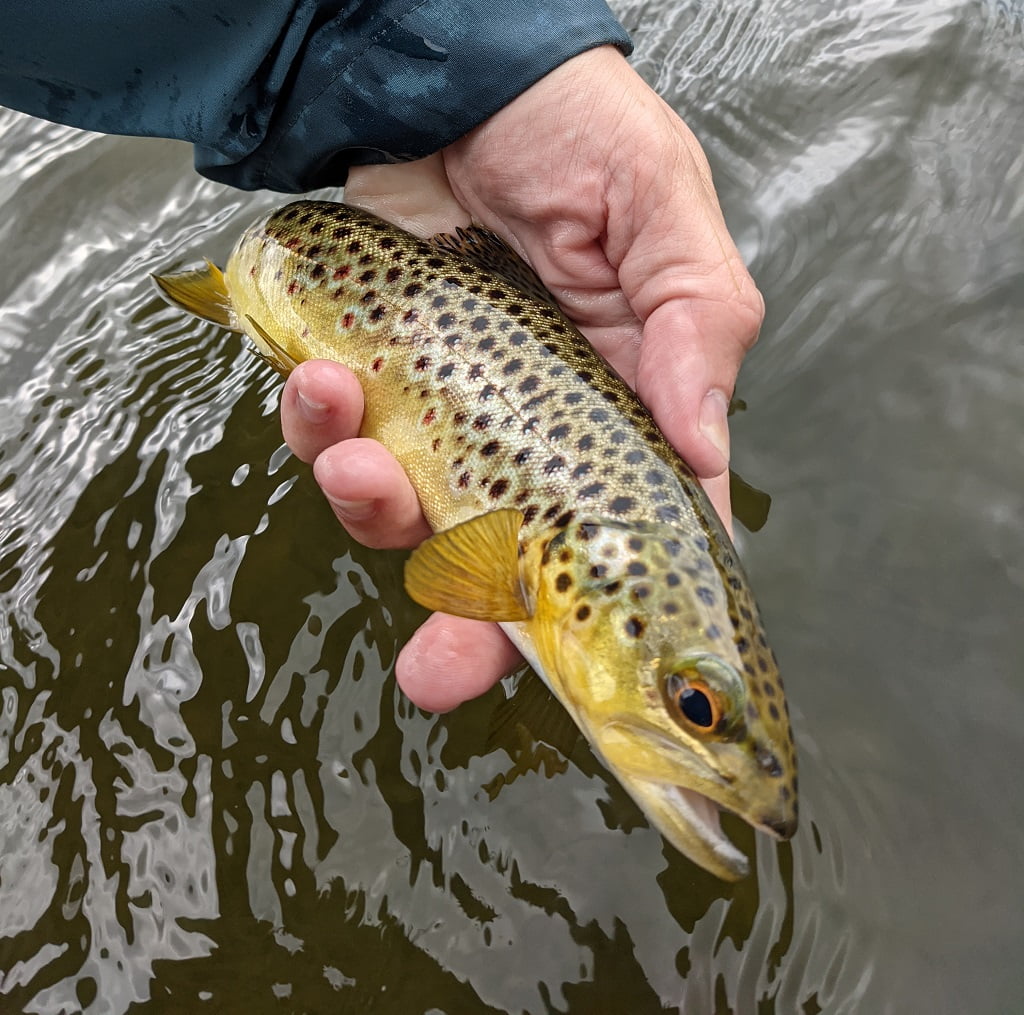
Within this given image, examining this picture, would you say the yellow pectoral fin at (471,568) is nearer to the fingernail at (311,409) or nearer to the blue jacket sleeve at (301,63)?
the fingernail at (311,409)

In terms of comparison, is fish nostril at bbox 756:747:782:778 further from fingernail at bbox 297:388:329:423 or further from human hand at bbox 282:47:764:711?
fingernail at bbox 297:388:329:423

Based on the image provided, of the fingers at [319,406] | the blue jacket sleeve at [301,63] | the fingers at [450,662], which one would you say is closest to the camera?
the fingers at [450,662]

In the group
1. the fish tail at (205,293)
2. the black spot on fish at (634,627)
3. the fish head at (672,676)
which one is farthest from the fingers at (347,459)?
the fish tail at (205,293)

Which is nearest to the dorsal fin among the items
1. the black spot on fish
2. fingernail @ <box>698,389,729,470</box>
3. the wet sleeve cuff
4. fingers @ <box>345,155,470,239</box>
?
the wet sleeve cuff

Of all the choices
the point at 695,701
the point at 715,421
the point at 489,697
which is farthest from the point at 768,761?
the point at 489,697

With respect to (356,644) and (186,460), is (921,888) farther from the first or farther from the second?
(186,460)

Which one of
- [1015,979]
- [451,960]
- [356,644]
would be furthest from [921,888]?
[356,644]
